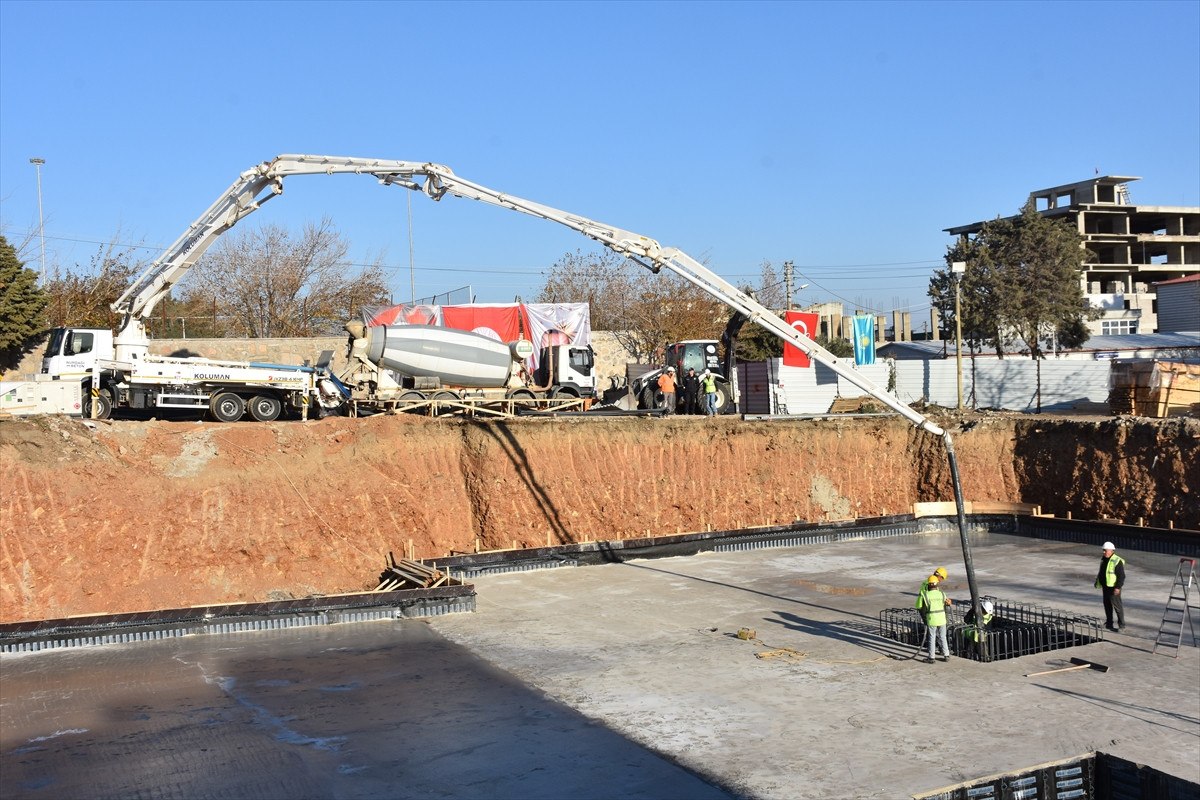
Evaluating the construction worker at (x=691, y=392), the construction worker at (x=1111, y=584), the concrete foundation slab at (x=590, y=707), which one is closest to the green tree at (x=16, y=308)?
the concrete foundation slab at (x=590, y=707)

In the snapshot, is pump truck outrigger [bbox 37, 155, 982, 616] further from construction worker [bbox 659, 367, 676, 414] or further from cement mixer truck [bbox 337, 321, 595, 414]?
construction worker [bbox 659, 367, 676, 414]

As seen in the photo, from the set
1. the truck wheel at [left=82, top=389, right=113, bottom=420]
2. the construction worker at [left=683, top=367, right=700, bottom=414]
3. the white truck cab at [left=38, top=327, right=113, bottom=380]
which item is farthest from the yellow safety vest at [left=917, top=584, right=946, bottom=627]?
the white truck cab at [left=38, top=327, right=113, bottom=380]

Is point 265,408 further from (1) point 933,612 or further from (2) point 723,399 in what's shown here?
(1) point 933,612

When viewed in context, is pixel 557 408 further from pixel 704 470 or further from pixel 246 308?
pixel 246 308

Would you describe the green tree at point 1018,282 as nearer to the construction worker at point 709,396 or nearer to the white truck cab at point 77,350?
the construction worker at point 709,396

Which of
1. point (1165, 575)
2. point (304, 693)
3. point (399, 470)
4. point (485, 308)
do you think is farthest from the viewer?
point (485, 308)

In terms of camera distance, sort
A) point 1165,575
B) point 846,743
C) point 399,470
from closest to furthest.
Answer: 1. point 846,743
2. point 1165,575
3. point 399,470

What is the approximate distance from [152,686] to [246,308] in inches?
1348

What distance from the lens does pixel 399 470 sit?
24.0 m

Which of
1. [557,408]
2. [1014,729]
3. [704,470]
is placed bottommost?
[1014,729]

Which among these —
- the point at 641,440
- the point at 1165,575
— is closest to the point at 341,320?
the point at 641,440

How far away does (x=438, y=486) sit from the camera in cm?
2453

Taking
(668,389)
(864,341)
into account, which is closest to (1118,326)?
(864,341)

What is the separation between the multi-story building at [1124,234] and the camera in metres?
81.9
